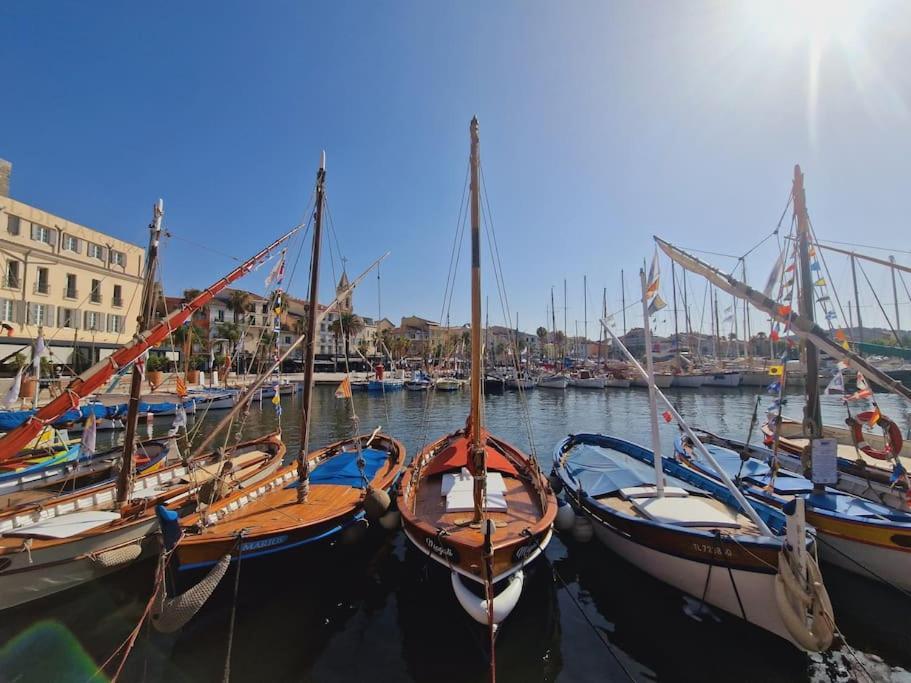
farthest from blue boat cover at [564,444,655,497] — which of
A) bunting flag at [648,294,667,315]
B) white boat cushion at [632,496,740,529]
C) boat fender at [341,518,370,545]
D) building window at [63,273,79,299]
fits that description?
building window at [63,273,79,299]

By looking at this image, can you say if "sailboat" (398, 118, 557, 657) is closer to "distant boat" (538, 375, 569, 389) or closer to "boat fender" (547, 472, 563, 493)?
"boat fender" (547, 472, 563, 493)

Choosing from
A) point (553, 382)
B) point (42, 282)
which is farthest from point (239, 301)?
point (553, 382)

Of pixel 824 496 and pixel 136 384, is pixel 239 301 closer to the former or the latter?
pixel 136 384

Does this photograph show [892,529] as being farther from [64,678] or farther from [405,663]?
[64,678]

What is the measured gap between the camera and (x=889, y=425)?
11711 mm

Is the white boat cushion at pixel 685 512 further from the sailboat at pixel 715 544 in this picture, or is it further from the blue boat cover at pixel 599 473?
the blue boat cover at pixel 599 473

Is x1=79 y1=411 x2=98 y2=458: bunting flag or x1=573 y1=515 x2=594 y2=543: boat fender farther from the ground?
x1=79 y1=411 x2=98 y2=458: bunting flag

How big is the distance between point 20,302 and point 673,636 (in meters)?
48.9

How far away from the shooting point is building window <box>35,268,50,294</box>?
118 feet

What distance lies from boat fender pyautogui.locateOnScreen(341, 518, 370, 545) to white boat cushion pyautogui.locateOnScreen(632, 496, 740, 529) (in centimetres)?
701

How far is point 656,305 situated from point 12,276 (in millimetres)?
47935

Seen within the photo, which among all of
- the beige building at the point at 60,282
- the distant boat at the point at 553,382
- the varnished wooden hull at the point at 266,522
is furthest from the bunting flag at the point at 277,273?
the distant boat at the point at 553,382

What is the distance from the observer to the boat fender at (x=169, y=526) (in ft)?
25.2

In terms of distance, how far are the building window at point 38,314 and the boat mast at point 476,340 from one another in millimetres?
43696
